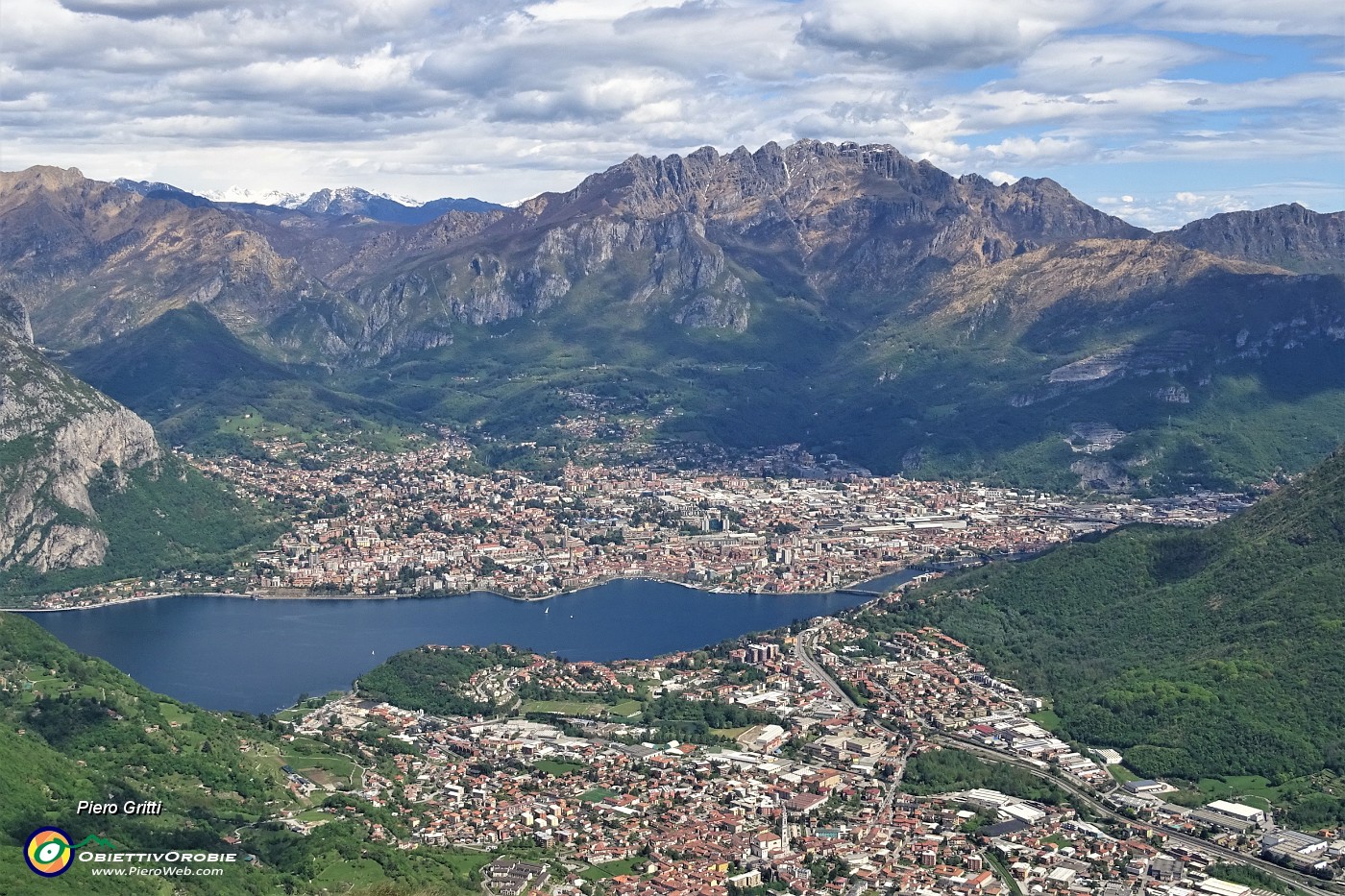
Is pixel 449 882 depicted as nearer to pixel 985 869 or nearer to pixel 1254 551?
pixel 985 869

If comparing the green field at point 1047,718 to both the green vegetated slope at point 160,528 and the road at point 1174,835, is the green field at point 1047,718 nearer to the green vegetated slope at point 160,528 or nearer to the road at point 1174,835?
the road at point 1174,835

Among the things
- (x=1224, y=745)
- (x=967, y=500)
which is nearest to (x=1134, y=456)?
(x=967, y=500)

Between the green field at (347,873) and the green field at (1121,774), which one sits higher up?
the green field at (347,873)

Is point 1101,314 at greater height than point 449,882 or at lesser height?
greater

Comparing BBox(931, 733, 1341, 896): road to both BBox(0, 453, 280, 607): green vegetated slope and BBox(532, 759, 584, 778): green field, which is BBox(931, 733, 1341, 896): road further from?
BBox(0, 453, 280, 607): green vegetated slope

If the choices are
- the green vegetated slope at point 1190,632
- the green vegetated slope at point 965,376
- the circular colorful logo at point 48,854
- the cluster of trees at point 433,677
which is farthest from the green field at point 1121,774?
the green vegetated slope at point 965,376

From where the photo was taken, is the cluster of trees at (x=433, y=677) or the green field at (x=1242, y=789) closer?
the green field at (x=1242, y=789)

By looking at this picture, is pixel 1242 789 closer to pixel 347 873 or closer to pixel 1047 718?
pixel 1047 718
